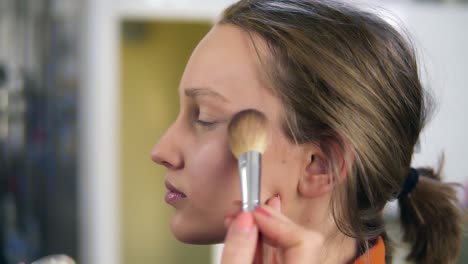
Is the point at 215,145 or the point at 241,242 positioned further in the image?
the point at 215,145

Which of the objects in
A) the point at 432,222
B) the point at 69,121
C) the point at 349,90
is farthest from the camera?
the point at 69,121

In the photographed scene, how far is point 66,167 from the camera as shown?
6.36 ft

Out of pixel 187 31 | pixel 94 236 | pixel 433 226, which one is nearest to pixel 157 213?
pixel 94 236

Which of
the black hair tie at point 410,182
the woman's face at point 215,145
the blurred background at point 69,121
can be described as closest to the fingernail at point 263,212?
the woman's face at point 215,145

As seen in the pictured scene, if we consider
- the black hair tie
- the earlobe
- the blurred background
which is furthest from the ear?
the blurred background

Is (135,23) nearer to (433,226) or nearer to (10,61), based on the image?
(10,61)

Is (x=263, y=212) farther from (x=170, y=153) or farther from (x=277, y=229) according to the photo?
(x=170, y=153)

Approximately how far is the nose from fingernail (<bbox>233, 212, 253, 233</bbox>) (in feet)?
0.54

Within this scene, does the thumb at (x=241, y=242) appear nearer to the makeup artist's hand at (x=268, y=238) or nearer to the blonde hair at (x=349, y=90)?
the makeup artist's hand at (x=268, y=238)

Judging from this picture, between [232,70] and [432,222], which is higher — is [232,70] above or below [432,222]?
above

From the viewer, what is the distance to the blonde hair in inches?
25.5

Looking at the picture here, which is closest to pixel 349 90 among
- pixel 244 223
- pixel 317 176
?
pixel 317 176

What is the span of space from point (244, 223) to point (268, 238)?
0.09ft

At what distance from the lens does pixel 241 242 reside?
1.67 ft
